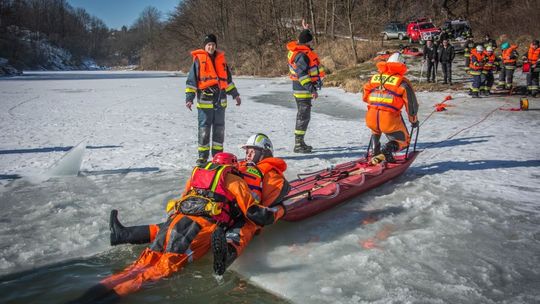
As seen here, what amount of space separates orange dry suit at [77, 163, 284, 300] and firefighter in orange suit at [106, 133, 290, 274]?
0.53 feet

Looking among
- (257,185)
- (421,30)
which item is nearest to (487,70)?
(257,185)

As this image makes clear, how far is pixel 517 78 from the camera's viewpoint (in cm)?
1722

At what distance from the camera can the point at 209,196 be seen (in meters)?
3.64

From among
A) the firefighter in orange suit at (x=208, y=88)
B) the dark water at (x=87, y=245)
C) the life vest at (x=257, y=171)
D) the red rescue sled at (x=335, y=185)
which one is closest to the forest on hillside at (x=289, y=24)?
the firefighter in orange suit at (x=208, y=88)

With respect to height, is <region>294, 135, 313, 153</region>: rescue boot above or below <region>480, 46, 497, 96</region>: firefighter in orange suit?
below

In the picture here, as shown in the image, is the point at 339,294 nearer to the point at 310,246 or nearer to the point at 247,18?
the point at 310,246

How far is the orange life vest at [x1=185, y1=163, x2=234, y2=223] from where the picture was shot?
3.61 metres

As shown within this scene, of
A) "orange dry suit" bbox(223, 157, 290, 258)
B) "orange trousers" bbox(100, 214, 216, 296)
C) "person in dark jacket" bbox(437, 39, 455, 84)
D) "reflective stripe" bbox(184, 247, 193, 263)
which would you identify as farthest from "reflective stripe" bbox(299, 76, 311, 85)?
"person in dark jacket" bbox(437, 39, 455, 84)

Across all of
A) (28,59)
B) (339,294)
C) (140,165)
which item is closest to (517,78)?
(140,165)

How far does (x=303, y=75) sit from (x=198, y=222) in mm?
4476

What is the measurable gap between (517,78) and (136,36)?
106 m

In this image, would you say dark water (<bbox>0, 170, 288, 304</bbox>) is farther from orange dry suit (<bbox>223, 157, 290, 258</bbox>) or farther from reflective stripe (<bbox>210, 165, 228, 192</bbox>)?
reflective stripe (<bbox>210, 165, 228, 192</bbox>)

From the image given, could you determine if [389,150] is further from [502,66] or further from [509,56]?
[502,66]

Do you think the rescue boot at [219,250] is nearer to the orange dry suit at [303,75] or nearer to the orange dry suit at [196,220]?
the orange dry suit at [196,220]
